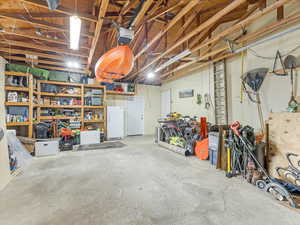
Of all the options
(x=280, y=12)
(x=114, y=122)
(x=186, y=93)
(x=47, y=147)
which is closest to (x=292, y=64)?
(x=280, y=12)

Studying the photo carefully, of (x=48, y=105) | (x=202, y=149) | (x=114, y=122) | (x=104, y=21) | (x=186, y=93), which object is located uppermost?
(x=104, y=21)

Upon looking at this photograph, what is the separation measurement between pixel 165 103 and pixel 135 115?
1965 millimetres

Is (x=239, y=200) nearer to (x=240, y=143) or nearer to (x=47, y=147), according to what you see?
(x=240, y=143)

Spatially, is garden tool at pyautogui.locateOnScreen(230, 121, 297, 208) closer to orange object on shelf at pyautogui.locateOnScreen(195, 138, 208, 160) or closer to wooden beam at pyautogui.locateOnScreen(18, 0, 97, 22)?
orange object on shelf at pyautogui.locateOnScreen(195, 138, 208, 160)

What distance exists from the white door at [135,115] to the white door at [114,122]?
1.15m

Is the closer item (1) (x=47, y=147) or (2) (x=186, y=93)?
(1) (x=47, y=147)

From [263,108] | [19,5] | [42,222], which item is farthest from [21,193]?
[263,108]

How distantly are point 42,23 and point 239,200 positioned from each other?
15.5 feet

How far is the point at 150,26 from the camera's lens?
154 inches

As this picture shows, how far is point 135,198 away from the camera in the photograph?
1.94 meters

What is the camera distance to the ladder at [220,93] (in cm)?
476

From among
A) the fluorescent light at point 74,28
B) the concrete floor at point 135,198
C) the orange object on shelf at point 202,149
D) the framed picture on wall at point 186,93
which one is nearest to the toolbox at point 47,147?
the concrete floor at point 135,198

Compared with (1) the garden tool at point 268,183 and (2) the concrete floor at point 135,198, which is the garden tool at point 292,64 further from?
(2) the concrete floor at point 135,198

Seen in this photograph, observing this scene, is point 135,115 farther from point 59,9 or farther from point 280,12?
point 280,12
